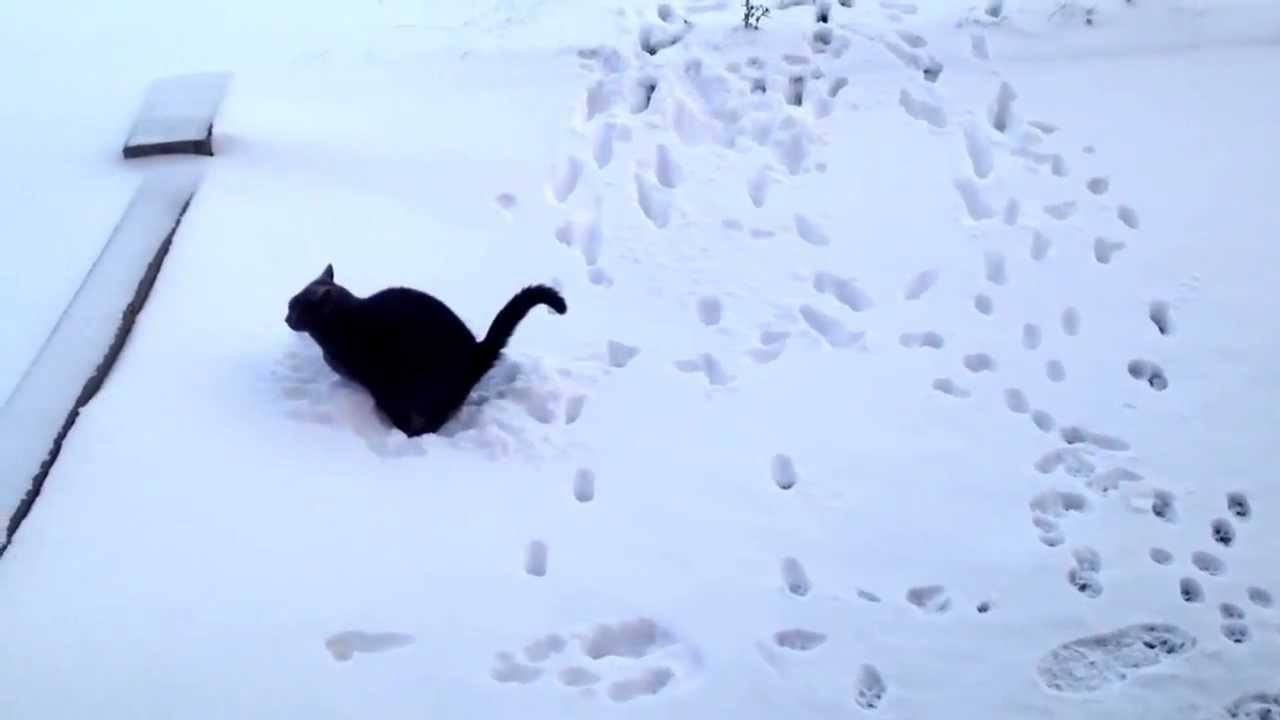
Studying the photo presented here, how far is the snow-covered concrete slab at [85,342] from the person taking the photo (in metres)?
2.67

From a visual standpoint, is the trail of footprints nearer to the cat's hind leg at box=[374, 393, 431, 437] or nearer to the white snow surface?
the cat's hind leg at box=[374, 393, 431, 437]

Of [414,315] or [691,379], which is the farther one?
[691,379]

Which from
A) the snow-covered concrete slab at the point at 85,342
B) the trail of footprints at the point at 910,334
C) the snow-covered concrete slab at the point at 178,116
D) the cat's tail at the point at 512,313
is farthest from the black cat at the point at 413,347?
the snow-covered concrete slab at the point at 178,116

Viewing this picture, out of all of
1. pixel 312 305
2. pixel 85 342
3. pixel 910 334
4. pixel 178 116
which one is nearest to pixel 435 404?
pixel 312 305

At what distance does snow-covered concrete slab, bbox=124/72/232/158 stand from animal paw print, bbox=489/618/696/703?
2121 mm

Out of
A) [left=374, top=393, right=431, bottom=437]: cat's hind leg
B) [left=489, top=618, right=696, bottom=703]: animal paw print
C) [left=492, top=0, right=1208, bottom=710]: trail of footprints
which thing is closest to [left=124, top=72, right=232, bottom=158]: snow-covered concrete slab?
[left=492, top=0, right=1208, bottom=710]: trail of footprints

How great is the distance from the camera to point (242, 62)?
416 cm

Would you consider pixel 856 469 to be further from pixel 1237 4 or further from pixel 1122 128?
pixel 1237 4

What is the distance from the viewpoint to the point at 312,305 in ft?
9.34

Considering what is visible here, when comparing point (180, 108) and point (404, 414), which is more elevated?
point (180, 108)

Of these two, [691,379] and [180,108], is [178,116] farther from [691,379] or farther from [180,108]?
[691,379]

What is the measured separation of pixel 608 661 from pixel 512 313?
0.83 metres

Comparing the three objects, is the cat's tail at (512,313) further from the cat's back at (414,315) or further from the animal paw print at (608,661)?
the animal paw print at (608,661)

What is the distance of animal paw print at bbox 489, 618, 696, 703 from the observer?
7.39 feet
